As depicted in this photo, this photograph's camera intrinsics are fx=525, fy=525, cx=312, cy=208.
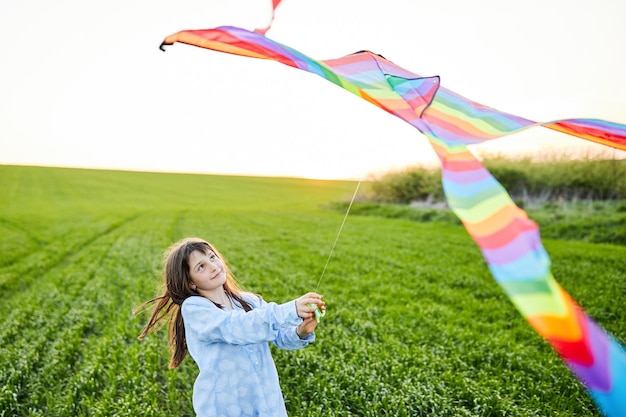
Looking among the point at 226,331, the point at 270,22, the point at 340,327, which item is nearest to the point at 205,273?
the point at 226,331

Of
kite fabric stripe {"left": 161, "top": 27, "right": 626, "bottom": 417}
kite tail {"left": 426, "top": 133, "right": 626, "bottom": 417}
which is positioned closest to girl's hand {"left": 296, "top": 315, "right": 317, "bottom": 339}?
kite fabric stripe {"left": 161, "top": 27, "right": 626, "bottom": 417}

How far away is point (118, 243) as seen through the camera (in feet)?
68.5

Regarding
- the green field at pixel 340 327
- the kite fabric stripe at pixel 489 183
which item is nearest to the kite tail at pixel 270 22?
the kite fabric stripe at pixel 489 183

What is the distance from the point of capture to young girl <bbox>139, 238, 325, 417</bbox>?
277 cm

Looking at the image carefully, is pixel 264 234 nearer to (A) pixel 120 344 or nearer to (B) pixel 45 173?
(A) pixel 120 344

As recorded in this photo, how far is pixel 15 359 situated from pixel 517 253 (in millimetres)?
7503

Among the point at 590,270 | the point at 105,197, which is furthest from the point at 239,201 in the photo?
the point at 590,270

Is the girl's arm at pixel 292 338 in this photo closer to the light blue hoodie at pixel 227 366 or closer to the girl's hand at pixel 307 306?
the light blue hoodie at pixel 227 366

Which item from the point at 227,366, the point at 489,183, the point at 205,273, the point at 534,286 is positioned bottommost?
the point at 227,366

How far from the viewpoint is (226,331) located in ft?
9.35

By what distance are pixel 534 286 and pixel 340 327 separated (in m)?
6.78

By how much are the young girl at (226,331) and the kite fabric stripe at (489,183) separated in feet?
3.64

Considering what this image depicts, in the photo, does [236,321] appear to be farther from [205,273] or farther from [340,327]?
[340,327]

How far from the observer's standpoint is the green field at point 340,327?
5.69 metres
